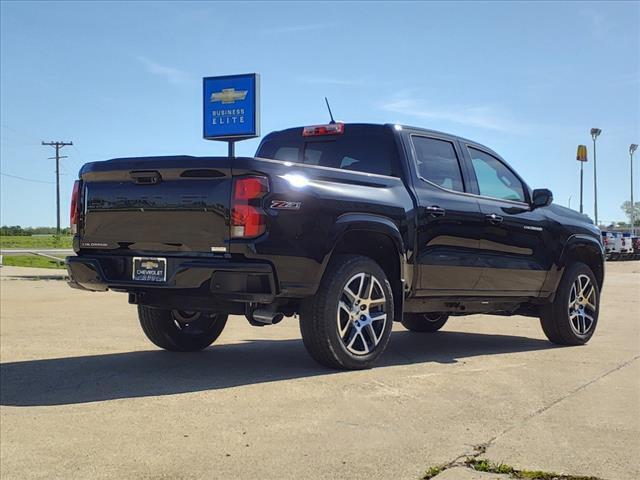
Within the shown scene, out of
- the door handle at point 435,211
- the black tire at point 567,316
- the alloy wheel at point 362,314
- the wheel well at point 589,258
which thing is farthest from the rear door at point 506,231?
the alloy wheel at point 362,314

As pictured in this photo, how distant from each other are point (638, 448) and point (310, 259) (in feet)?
7.85

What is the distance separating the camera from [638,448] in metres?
3.71

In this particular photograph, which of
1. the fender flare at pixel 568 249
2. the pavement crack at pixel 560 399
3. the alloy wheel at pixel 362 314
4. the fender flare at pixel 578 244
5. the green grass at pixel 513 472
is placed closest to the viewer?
the green grass at pixel 513 472

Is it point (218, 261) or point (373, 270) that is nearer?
point (218, 261)

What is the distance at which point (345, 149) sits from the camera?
21.6ft

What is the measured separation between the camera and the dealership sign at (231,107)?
21.5m

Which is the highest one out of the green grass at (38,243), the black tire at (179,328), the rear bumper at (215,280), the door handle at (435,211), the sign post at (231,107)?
the sign post at (231,107)

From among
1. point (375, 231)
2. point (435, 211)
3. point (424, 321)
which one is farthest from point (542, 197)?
point (375, 231)

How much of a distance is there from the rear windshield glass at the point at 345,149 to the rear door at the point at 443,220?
23 centimetres

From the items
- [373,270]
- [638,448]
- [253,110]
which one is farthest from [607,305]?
[253,110]

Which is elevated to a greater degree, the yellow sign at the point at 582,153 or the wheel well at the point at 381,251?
the yellow sign at the point at 582,153

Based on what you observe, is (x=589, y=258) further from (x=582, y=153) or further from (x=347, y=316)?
(x=582, y=153)

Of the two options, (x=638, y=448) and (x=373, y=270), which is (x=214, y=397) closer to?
(x=373, y=270)

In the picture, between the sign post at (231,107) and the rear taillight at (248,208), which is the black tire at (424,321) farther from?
the sign post at (231,107)
